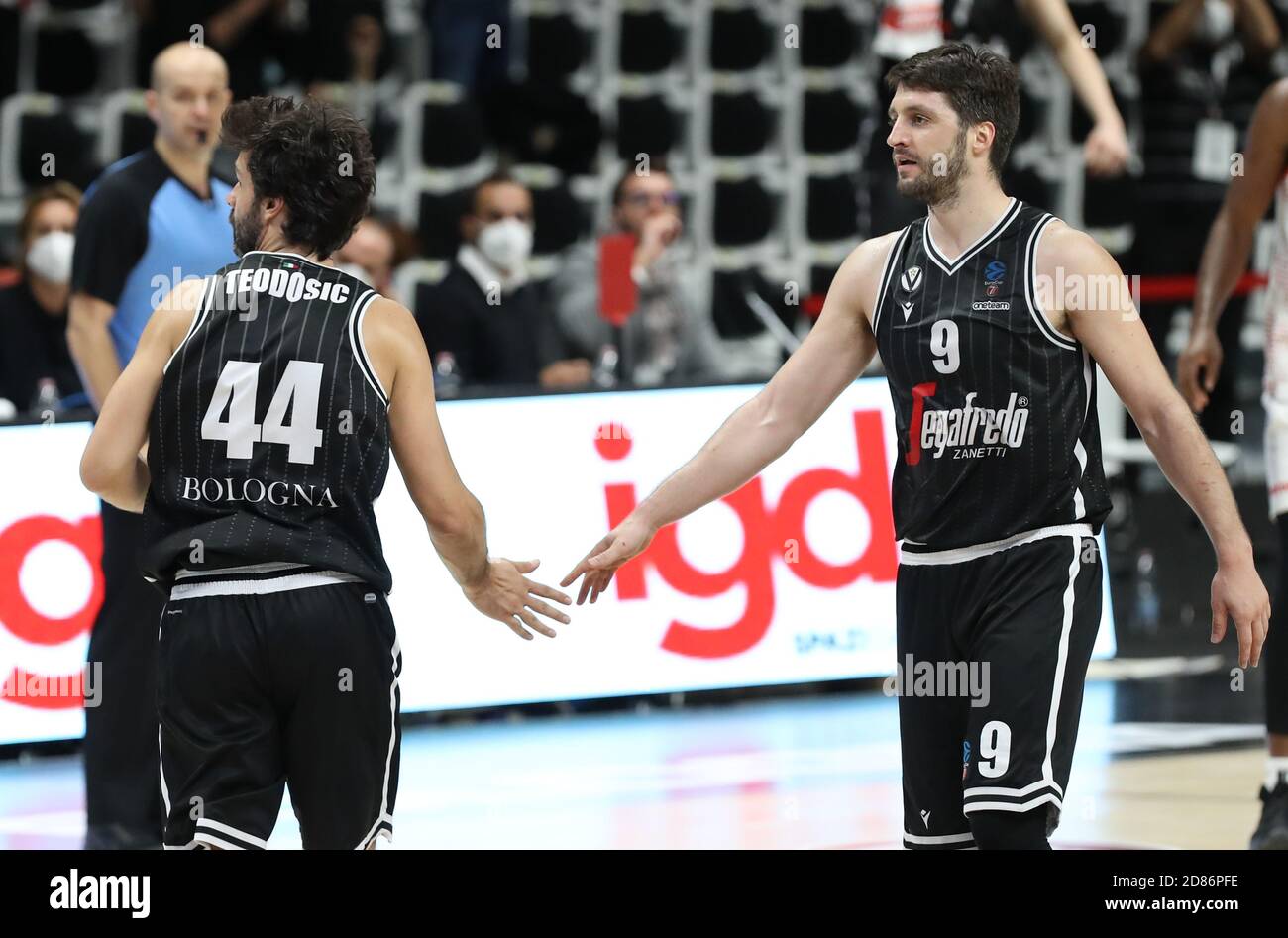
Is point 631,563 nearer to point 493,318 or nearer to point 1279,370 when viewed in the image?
point 493,318

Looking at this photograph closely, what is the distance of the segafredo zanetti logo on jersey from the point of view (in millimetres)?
4250

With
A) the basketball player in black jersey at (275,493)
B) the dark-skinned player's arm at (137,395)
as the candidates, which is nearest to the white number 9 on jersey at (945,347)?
the basketball player in black jersey at (275,493)

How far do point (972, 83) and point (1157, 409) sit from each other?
2.60 ft

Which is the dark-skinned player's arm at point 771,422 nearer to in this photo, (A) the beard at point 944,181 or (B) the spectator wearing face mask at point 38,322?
(A) the beard at point 944,181

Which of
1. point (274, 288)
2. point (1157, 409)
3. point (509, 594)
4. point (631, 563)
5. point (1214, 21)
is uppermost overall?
point (1214, 21)

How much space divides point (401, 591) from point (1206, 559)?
486 centimetres

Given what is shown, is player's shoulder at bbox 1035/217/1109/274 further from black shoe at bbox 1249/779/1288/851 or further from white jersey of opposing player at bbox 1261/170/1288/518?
black shoe at bbox 1249/779/1288/851

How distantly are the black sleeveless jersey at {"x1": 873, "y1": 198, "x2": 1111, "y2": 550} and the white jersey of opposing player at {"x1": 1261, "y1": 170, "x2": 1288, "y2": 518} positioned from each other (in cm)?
183

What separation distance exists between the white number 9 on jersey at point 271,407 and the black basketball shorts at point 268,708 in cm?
25

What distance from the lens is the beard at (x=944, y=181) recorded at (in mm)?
4371

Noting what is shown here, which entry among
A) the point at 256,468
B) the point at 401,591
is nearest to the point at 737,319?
the point at 401,591

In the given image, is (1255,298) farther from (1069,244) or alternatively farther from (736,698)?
(1069,244)

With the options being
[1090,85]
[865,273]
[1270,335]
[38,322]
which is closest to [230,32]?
[38,322]

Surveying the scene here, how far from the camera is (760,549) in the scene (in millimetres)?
8750
